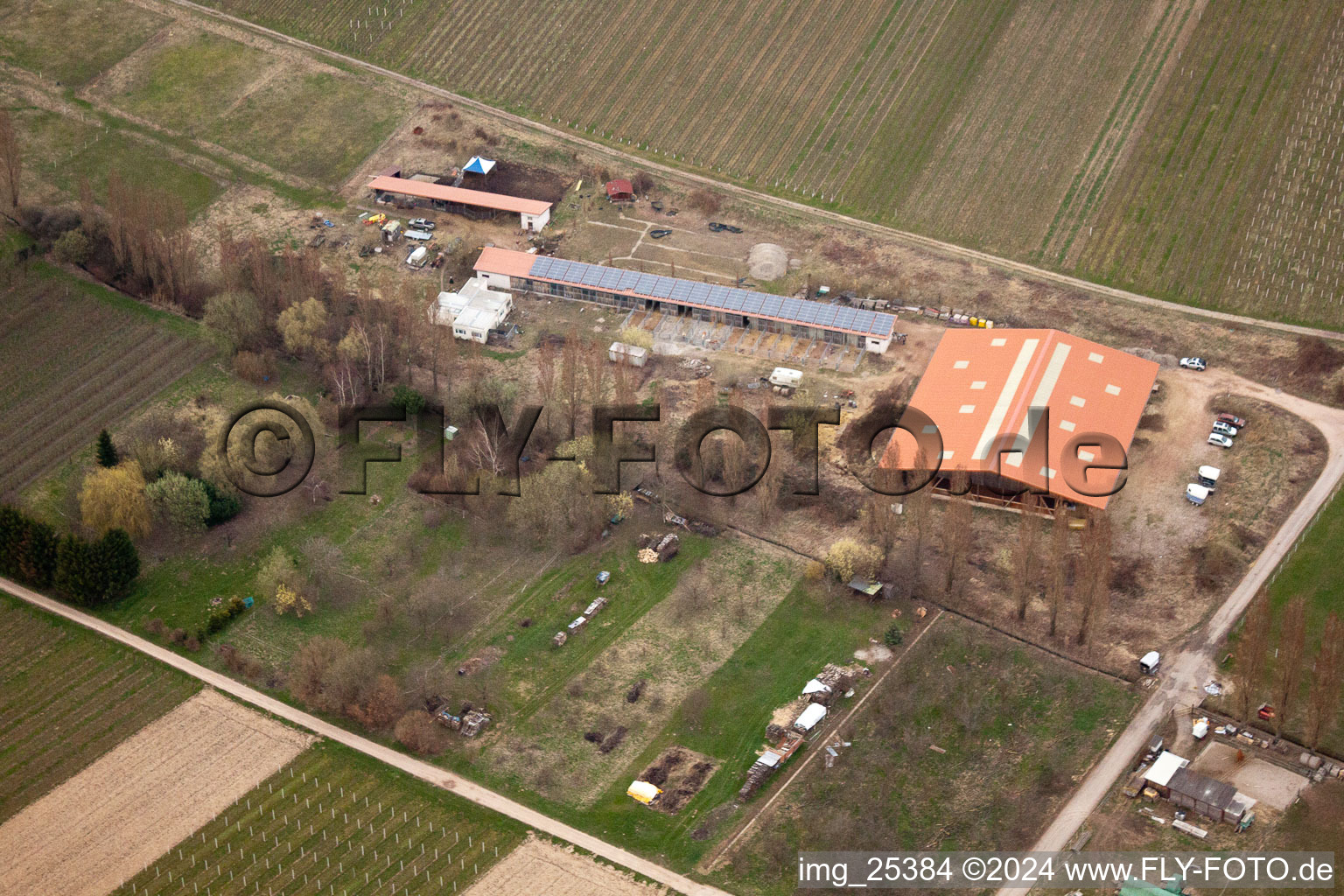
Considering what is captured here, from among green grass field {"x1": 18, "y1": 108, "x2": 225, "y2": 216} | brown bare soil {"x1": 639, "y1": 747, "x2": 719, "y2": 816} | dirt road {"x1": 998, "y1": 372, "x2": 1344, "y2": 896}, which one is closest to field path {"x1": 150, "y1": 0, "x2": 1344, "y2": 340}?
dirt road {"x1": 998, "y1": 372, "x2": 1344, "y2": 896}

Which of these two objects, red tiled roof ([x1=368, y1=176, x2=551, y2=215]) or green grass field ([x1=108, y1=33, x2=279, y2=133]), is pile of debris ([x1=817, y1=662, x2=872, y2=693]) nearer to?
red tiled roof ([x1=368, y1=176, x2=551, y2=215])

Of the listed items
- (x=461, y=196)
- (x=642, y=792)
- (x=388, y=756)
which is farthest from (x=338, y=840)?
(x=461, y=196)

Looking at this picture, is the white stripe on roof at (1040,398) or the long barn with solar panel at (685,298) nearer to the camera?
the white stripe on roof at (1040,398)

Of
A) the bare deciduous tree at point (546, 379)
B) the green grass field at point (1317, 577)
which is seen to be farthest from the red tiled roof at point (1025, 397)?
the bare deciduous tree at point (546, 379)

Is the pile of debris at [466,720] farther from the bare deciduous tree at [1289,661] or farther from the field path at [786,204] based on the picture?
the field path at [786,204]

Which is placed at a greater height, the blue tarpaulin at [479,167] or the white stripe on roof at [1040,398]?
the white stripe on roof at [1040,398]

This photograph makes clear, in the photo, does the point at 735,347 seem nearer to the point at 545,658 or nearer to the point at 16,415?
the point at 545,658

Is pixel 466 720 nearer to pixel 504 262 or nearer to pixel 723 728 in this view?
pixel 723 728
